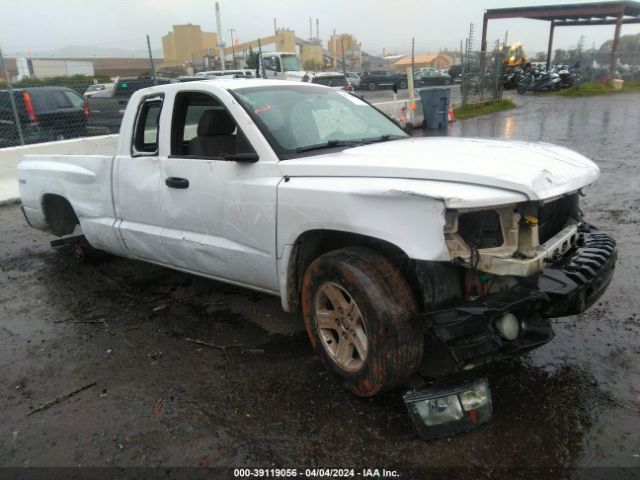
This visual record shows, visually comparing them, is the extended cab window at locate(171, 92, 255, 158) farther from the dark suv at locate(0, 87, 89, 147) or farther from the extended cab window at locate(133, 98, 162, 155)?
the dark suv at locate(0, 87, 89, 147)

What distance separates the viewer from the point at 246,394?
10.4 ft

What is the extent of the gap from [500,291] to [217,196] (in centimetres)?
196

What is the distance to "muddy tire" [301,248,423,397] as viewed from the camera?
271cm

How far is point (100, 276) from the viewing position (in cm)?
539

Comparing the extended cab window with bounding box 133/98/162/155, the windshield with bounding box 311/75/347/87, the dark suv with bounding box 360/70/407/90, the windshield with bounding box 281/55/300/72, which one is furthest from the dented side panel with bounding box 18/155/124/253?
the dark suv with bounding box 360/70/407/90

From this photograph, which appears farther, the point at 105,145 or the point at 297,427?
the point at 105,145

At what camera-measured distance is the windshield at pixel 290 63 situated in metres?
24.9

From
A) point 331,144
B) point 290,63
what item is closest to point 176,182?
point 331,144

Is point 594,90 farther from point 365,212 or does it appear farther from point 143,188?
point 365,212

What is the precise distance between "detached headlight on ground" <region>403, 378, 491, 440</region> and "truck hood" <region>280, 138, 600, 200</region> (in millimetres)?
1063

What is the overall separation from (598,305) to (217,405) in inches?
116

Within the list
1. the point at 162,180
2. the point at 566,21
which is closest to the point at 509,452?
the point at 162,180

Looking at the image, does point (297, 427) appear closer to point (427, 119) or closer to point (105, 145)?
point (105, 145)

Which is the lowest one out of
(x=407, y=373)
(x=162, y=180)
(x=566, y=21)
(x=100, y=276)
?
(x=100, y=276)
